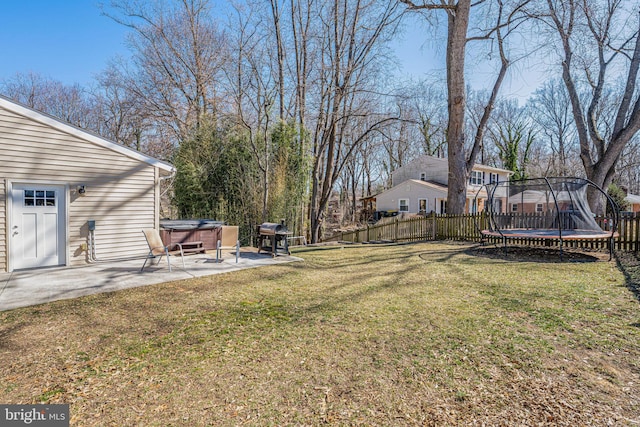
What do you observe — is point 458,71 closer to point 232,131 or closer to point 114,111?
point 232,131

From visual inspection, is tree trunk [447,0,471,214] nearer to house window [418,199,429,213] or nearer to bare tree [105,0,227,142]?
bare tree [105,0,227,142]

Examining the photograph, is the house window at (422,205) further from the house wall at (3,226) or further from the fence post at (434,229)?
the house wall at (3,226)

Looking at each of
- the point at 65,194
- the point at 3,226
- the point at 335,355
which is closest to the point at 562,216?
the point at 335,355

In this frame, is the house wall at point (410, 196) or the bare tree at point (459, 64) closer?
the bare tree at point (459, 64)

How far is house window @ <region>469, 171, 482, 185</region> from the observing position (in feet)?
86.2

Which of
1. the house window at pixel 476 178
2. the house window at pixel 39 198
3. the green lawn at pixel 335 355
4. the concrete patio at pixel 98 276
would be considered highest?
the house window at pixel 476 178

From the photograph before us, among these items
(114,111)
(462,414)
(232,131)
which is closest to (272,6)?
(232,131)

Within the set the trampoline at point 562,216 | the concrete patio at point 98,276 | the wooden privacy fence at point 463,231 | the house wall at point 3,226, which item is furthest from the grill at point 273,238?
the wooden privacy fence at point 463,231

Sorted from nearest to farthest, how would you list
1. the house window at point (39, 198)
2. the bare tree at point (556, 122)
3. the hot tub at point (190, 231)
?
the house window at point (39, 198) → the hot tub at point (190, 231) → the bare tree at point (556, 122)

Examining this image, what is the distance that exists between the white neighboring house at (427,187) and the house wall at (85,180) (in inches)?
823

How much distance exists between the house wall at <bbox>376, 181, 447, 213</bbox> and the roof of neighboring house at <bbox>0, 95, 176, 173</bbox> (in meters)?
21.4

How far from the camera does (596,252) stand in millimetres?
7477

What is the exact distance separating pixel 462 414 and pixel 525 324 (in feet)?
6.01

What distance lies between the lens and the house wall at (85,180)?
18.9ft
